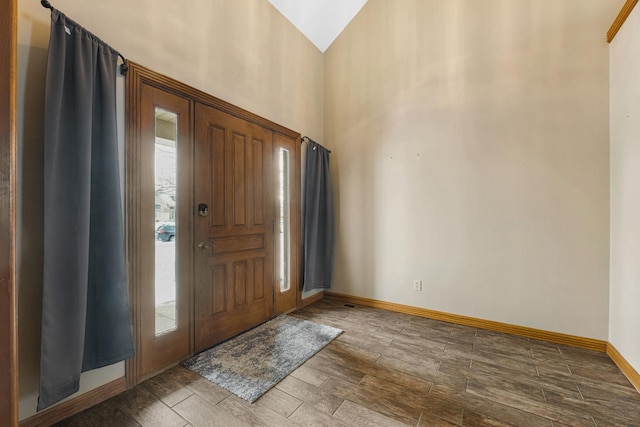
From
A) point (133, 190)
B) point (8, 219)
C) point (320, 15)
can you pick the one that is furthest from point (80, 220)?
point (320, 15)

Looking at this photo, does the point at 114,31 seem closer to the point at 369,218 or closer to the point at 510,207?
the point at 369,218

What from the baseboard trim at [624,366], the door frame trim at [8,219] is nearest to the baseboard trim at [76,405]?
the door frame trim at [8,219]

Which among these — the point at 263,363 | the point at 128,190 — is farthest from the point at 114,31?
the point at 263,363

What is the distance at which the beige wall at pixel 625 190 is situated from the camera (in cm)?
179

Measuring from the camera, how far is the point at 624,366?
1.87m

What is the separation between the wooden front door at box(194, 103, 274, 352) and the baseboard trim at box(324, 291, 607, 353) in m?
1.28

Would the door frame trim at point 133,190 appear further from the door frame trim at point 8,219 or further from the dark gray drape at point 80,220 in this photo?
the door frame trim at point 8,219

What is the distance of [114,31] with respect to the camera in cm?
168

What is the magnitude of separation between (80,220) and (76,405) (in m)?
1.09

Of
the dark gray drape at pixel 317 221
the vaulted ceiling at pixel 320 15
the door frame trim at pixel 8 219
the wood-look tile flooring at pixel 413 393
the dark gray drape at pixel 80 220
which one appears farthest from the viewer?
the dark gray drape at pixel 317 221

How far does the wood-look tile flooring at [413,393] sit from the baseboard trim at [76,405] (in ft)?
0.15

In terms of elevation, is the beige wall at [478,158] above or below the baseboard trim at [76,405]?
above

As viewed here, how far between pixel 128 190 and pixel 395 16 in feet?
11.4

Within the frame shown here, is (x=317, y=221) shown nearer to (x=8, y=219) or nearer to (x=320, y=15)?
(x=320, y=15)
